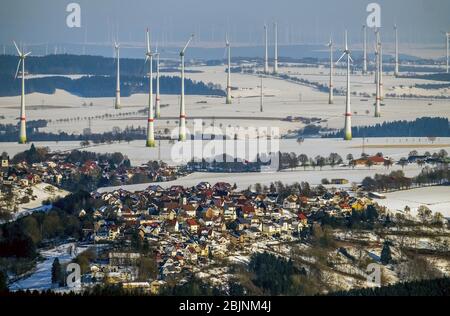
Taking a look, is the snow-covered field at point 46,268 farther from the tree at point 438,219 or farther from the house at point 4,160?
the house at point 4,160

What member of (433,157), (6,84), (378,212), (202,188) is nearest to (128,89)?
(6,84)

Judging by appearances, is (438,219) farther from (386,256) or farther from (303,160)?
(303,160)

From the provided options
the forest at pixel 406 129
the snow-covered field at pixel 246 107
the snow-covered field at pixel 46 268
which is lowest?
the snow-covered field at pixel 46 268

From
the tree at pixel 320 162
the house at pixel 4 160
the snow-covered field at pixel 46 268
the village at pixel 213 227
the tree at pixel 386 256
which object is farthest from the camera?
Answer: the tree at pixel 320 162

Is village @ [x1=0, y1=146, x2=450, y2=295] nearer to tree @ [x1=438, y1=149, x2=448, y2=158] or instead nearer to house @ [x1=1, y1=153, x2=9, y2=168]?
house @ [x1=1, y1=153, x2=9, y2=168]

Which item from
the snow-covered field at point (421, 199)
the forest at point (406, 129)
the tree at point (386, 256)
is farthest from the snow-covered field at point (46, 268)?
the forest at point (406, 129)

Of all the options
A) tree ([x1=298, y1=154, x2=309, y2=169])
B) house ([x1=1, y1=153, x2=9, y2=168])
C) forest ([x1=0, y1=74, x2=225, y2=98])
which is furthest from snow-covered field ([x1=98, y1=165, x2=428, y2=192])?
forest ([x1=0, y1=74, x2=225, y2=98])

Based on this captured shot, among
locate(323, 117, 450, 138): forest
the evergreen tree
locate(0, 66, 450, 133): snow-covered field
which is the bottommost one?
the evergreen tree

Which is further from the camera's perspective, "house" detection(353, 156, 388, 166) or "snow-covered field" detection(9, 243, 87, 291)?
"house" detection(353, 156, 388, 166)

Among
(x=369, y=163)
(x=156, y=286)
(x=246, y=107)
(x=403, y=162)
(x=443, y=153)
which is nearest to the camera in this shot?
(x=156, y=286)

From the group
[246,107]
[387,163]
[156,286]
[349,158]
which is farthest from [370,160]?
[246,107]
